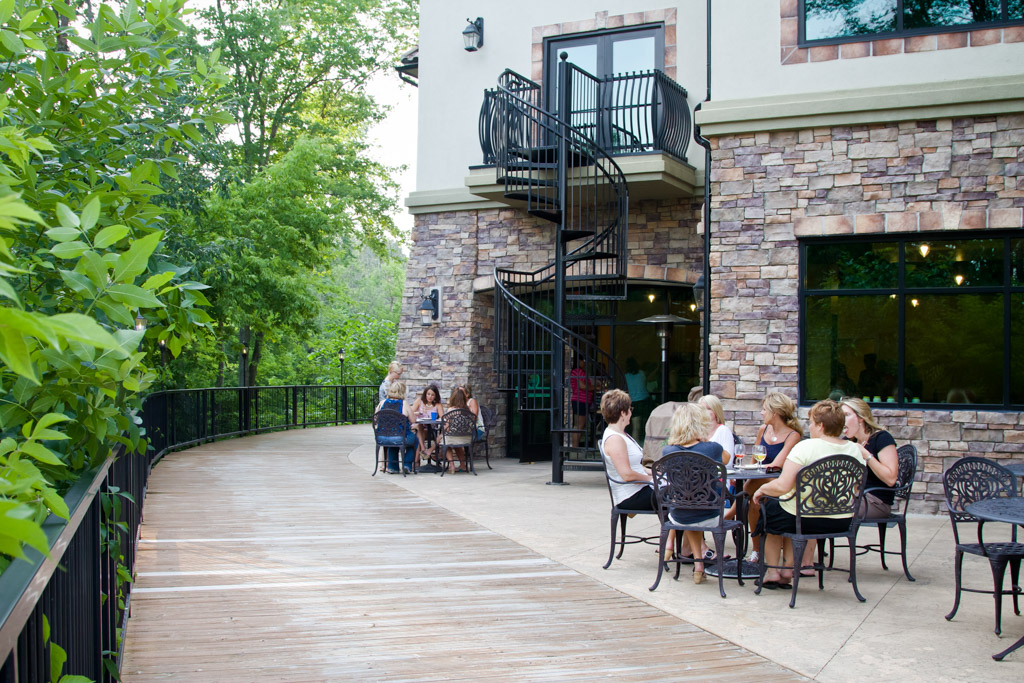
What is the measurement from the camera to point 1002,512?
14.5 ft

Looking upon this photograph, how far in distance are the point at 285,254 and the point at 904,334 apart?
1527 centimetres

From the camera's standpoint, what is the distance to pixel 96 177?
2.97m

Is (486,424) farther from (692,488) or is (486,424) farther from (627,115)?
(692,488)

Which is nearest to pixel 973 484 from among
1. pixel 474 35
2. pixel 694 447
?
pixel 694 447

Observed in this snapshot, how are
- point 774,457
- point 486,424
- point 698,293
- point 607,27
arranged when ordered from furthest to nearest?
point 486,424
point 607,27
point 698,293
point 774,457

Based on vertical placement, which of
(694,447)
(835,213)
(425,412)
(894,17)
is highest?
(894,17)

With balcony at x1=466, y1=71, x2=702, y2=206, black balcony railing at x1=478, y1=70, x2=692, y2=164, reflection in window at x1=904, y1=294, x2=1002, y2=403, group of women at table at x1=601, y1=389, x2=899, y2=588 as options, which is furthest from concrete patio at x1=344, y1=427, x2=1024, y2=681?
black balcony railing at x1=478, y1=70, x2=692, y2=164

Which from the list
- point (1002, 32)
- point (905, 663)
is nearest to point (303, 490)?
point (905, 663)

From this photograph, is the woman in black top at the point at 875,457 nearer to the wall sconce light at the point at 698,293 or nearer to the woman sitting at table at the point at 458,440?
the wall sconce light at the point at 698,293

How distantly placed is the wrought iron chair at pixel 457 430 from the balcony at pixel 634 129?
303cm

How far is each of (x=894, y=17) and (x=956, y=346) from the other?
10.9ft

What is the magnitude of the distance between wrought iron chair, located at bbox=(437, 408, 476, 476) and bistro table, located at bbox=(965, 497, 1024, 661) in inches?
294

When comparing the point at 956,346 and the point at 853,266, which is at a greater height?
the point at 853,266

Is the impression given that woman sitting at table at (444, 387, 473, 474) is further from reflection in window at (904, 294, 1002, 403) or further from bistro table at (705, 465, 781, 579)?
bistro table at (705, 465, 781, 579)
